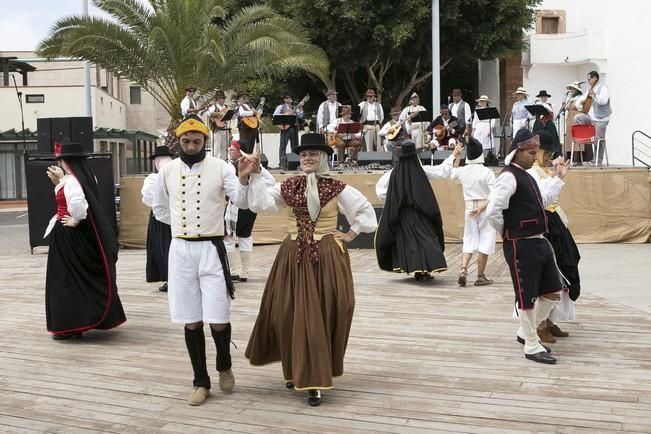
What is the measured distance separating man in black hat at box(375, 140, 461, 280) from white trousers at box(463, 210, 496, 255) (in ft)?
1.29

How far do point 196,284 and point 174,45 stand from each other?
1467 cm

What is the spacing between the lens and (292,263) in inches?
226

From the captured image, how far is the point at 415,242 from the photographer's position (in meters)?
10.7

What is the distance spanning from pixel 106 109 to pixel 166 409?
3651cm

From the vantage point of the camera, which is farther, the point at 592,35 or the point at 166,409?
the point at 592,35

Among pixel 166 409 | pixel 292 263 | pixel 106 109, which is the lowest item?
pixel 166 409

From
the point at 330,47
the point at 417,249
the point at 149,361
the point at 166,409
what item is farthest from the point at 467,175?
the point at 330,47

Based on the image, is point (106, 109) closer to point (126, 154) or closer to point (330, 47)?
point (126, 154)

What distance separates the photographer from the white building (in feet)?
83.1

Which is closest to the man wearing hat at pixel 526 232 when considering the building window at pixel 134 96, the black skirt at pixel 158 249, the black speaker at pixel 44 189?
the black skirt at pixel 158 249

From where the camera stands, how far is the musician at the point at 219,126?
17812 millimetres

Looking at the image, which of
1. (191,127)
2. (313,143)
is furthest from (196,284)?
(313,143)

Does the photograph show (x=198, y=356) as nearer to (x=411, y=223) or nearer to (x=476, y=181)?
(x=411, y=223)

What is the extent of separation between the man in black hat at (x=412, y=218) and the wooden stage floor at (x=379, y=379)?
121cm
